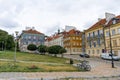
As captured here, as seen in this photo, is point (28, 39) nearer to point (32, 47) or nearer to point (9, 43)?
point (9, 43)

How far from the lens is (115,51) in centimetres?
4656

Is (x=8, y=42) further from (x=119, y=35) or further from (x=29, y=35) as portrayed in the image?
(x=119, y=35)

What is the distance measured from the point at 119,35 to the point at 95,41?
10838 millimetres

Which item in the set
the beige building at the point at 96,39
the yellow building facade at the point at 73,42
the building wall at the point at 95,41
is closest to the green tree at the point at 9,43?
the yellow building facade at the point at 73,42

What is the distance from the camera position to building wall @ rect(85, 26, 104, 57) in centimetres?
5229

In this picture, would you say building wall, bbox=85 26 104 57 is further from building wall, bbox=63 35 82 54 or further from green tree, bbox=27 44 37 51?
green tree, bbox=27 44 37 51

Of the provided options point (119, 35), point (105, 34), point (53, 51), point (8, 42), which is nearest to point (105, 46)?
point (105, 34)

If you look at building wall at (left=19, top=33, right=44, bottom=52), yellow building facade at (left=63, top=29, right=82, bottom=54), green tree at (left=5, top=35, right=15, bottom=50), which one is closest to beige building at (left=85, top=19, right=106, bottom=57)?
yellow building facade at (left=63, top=29, right=82, bottom=54)

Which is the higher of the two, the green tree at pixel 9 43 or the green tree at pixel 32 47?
the green tree at pixel 9 43

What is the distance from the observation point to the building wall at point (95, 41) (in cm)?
5229

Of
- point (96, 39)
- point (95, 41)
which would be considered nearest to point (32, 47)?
point (95, 41)

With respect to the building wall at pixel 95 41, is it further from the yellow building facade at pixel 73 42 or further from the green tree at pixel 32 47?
the green tree at pixel 32 47

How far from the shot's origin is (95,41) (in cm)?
5478

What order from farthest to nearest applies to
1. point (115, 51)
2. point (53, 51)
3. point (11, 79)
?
point (115, 51), point (53, 51), point (11, 79)
